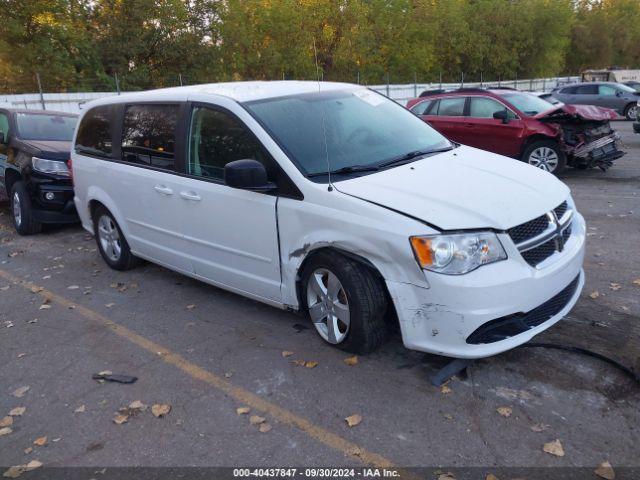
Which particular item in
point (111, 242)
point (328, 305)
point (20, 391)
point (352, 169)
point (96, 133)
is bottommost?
point (20, 391)

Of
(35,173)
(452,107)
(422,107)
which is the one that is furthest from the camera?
(422,107)

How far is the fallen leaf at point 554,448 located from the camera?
9.37 ft

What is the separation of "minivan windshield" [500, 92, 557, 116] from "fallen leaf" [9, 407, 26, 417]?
30.8ft

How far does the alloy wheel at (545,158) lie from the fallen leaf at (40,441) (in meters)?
9.06

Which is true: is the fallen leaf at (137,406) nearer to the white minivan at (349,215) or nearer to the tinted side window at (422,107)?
the white minivan at (349,215)

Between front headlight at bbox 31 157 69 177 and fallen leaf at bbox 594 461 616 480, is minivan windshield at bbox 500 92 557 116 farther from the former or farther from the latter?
fallen leaf at bbox 594 461 616 480

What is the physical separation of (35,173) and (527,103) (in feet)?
27.4

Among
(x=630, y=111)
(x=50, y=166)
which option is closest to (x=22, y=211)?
(x=50, y=166)

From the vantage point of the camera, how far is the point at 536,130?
1007 centimetres

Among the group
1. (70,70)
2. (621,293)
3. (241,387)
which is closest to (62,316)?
(241,387)

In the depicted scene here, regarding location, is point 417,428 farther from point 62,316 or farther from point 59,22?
point 59,22

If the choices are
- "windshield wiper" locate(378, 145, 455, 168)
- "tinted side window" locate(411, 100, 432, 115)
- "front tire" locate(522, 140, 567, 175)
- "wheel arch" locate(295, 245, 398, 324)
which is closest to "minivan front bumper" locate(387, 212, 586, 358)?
"wheel arch" locate(295, 245, 398, 324)

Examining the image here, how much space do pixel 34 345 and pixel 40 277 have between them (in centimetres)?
197

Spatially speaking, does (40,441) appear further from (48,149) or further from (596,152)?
(596,152)
